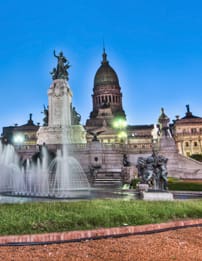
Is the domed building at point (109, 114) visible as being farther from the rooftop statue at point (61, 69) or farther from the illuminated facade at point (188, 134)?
the rooftop statue at point (61, 69)

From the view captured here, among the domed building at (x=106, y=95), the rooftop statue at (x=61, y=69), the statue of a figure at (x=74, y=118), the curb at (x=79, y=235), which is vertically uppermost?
the domed building at (x=106, y=95)

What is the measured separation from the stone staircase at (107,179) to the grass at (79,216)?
19.7m

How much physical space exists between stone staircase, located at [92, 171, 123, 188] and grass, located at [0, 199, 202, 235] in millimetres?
19703

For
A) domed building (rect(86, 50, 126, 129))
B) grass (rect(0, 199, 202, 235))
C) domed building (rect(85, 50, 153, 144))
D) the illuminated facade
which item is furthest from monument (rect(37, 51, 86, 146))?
domed building (rect(86, 50, 126, 129))

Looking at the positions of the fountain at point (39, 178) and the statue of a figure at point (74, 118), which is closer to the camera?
the fountain at point (39, 178)

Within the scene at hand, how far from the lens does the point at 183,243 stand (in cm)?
674

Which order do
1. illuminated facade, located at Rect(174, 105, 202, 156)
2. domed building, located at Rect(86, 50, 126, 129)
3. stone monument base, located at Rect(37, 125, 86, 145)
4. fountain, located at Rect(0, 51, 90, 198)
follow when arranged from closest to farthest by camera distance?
fountain, located at Rect(0, 51, 90, 198) < stone monument base, located at Rect(37, 125, 86, 145) < illuminated facade, located at Rect(174, 105, 202, 156) < domed building, located at Rect(86, 50, 126, 129)

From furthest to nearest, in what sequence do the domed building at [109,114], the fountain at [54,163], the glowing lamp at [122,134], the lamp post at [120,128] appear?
the domed building at [109,114] → the glowing lamp at [122,134] → the lamp post at [120,128] → the fountain at [54,163]

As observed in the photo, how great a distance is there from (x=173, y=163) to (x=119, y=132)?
46367 mm

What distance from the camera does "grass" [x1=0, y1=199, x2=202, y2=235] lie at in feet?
23.7

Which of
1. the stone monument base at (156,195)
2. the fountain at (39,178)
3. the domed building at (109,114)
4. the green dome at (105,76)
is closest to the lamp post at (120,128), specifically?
the domed building at (109,114)

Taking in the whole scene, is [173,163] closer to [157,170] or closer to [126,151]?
[126,151]

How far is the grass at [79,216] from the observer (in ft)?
23.7

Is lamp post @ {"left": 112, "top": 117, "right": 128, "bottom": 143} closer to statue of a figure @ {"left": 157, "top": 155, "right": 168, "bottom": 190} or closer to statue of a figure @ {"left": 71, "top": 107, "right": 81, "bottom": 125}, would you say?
statue of a figure @ {"left": 71, "top": 107, "right": 81, "bottom": 125}
